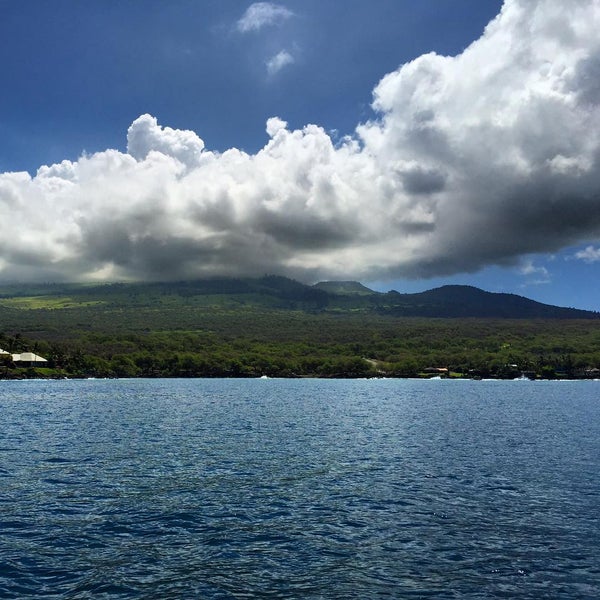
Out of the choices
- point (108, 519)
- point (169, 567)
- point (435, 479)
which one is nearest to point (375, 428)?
point (435, 479)

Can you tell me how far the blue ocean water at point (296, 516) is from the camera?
23172mm

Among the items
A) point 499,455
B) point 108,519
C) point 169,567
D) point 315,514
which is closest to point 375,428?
point 499,455

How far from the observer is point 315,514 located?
33281 millimetres

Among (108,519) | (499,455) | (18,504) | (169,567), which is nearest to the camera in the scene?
(169,567)

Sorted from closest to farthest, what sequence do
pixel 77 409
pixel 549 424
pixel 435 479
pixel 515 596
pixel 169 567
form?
1. pixel 515 596
2. pixel 169 567
3. pixel 435 479
4. pixel 549 424
5. pixel 77 409

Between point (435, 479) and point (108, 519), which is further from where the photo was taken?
point (435, 479)

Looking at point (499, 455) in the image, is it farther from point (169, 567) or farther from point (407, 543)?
point (169, 567)

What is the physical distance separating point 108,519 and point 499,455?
39594 millimetres

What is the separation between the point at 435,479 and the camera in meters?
43.7

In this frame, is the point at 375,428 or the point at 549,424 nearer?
the point at 375,428

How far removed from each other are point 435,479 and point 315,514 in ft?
46.8

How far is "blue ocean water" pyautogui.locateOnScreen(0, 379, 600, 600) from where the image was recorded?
76.0 ft

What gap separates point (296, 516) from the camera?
32.8 m

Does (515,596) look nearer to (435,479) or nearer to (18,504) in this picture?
(435,479)
